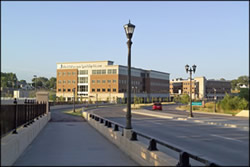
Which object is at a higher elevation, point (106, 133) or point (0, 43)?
point (0, 43)

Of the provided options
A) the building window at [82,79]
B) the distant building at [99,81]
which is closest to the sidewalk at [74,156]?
the distant building at [99,81]

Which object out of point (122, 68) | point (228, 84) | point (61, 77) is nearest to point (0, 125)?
point (228, 84)

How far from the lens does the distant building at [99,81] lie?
118938 mm

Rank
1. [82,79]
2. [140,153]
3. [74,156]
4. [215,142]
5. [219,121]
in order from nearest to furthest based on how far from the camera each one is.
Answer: [219,121] → [140,153] → [74,156] → [215,142] → [82,79]

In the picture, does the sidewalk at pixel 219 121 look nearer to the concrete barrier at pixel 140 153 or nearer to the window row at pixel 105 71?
the concrete barrier at pixel 140 153

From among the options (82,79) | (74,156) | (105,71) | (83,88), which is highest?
(105,71)

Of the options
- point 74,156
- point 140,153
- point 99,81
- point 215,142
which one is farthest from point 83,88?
point 140,153

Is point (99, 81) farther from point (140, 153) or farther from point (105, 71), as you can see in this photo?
point (140, 153)

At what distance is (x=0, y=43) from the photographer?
614 cm

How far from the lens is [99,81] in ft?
400

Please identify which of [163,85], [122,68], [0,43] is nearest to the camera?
[0,43]

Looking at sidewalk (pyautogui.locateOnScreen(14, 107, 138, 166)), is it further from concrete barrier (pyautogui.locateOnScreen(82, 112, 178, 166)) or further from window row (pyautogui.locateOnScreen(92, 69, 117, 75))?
window row (pyautogui.locateOnScreen(92, 69, 117, 75))

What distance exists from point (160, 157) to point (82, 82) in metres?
121

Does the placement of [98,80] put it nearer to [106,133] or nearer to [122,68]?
[122,68]
